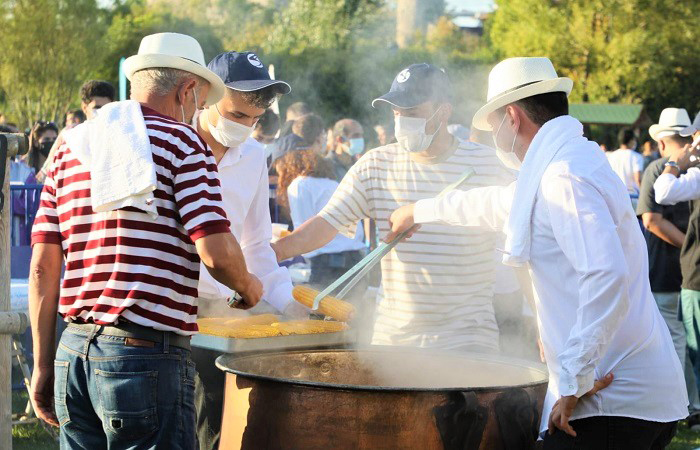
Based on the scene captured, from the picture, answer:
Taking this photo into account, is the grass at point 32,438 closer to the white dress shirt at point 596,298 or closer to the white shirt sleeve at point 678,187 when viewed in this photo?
the white dress shirt at point 596,298

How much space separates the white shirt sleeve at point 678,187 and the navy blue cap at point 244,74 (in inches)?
137

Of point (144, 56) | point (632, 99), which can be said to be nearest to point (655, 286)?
point (144, 56)

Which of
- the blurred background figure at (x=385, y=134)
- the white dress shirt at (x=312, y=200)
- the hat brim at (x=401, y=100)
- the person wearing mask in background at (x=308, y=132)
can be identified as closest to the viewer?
the hat brim at (x=401, y=100)

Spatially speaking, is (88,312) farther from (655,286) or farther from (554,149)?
(655,286)

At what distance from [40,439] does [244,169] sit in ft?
11.4

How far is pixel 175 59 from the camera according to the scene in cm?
308

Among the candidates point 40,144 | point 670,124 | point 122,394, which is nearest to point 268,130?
point 40,144

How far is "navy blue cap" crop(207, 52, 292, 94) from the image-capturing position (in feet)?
13.5

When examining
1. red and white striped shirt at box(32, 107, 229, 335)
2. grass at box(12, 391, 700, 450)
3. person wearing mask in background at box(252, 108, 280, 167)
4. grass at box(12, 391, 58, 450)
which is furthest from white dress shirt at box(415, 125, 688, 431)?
person wearing mask in background at box(252, 108, 280, 167)

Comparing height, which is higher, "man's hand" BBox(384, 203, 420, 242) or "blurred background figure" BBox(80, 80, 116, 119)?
"blurred background figure" BBox(80, 80, 116, 119)

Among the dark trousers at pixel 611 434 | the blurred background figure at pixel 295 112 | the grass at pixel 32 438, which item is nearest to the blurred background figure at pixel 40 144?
the blurred background figure at pixel 295 112

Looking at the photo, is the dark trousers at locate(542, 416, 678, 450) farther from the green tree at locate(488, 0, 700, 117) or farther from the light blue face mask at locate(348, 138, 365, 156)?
the green tree at locate(488, 0, 700, 117)

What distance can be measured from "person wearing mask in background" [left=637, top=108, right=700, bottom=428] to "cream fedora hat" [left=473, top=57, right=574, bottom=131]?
4.24 meters

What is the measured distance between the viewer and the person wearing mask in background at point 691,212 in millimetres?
6551
